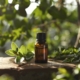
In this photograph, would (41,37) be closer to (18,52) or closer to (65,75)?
(18,52)

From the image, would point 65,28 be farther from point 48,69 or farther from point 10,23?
point 48,69

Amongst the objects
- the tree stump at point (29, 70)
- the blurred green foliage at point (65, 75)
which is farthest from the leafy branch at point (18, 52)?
the blurred green foliage at point (65, 75)

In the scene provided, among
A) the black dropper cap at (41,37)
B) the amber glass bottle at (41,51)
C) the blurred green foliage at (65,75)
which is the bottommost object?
the blurred green foliage at (65,75)

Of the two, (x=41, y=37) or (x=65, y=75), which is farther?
(x=41, y=37)

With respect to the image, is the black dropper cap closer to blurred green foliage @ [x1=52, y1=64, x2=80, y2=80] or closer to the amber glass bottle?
the amber glass bottle

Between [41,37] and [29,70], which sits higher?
[41,37]

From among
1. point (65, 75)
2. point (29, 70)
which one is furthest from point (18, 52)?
point (65, 75)

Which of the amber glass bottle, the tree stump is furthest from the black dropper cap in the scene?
the tree stump

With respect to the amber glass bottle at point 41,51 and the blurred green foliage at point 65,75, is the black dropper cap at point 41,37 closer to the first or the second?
the amber glass bottle at point 41,51

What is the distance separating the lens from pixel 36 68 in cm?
86

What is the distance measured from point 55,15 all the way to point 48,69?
546 millimetres

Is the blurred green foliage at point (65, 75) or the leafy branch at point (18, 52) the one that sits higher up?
the leafy branch at point (18, 52)

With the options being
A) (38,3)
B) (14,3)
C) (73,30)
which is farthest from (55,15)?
(73,30)

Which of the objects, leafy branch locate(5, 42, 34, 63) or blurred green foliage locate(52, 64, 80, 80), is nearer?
blurred green foliage locate(52, 64, 80, 80)
